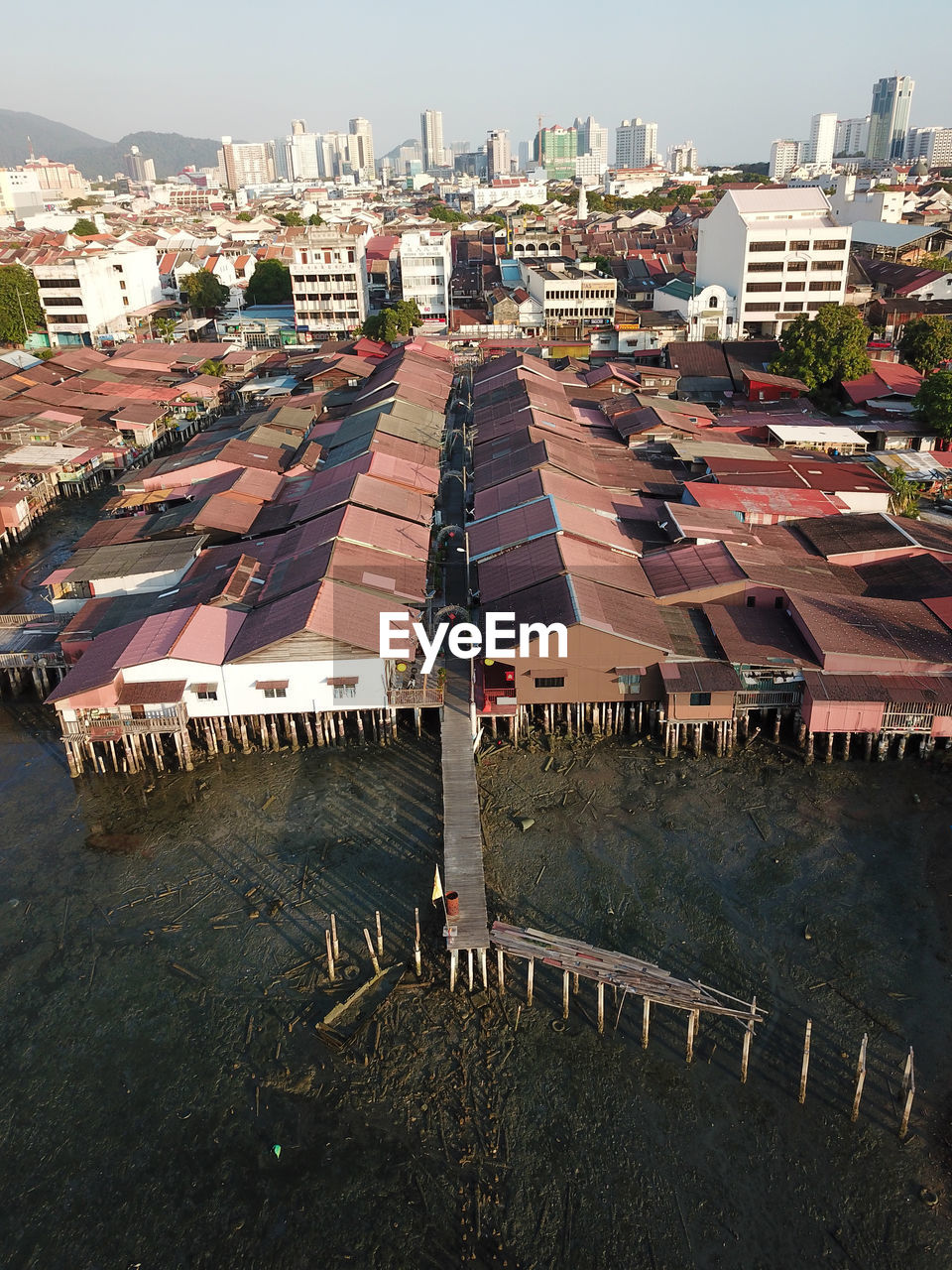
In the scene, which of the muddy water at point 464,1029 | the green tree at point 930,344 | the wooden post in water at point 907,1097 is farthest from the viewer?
the green tree at point 930,344

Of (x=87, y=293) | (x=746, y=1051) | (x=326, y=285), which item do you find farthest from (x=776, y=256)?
(x=746, y=1051)

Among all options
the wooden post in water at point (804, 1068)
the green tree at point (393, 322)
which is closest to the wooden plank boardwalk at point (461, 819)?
the wooden post in water at point (804, 1068)

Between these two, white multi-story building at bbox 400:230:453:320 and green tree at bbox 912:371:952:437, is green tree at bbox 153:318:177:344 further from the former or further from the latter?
green tree at bbox 912:371:952:437

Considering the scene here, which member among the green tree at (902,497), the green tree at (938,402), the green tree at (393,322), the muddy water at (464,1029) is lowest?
the muddy water at (464,1029)

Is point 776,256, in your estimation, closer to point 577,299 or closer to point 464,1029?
point 577,299

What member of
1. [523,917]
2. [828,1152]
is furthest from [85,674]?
[828,1152]

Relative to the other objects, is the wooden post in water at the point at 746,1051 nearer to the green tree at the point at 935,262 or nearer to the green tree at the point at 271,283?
the green tree at the point at 935,262

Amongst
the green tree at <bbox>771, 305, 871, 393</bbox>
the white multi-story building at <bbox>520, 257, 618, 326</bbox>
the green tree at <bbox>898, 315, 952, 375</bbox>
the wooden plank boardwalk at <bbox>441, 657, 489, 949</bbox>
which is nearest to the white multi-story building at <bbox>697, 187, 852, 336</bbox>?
the white multi-story building at <bbox>520, 257, 618, 326</bbox>

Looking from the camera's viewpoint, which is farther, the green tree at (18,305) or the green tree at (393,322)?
the green tree at (18,305)
